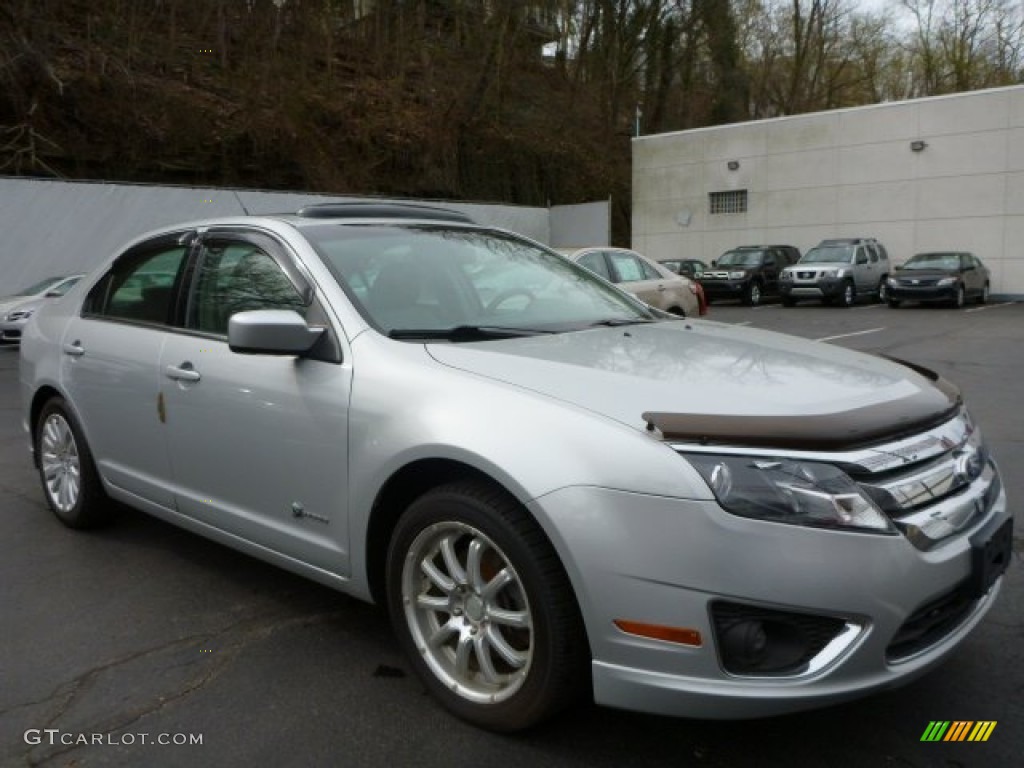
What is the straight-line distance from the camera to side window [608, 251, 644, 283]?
11906 mm

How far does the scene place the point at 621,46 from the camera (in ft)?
126

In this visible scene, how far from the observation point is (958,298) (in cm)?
2211

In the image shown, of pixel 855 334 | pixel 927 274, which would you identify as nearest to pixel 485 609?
pixel 855 334

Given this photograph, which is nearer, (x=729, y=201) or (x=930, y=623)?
(x=930, y=623)

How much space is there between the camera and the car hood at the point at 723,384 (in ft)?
7.68

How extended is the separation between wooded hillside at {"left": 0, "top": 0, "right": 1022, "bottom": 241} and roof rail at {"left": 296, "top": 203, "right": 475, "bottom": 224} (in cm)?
2159

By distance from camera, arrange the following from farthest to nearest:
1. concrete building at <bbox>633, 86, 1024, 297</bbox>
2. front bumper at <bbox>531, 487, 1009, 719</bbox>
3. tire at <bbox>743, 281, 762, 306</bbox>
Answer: concrete building at <bbox>633, 86, 1024, 297</bbox> < tire at <bbox>743, 281, 762, 306</bbox> < front bumper at <bbox>531, 487, 1009, 719</bbox>

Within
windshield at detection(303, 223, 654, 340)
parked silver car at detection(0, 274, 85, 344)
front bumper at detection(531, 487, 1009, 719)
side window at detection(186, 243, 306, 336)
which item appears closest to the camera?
front bumper at detection(531, 487, 1009, 719)

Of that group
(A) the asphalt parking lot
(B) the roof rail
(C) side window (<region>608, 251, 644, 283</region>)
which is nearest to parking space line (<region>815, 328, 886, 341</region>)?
(C) side window (<region>608, 251, 644, 283</region>)

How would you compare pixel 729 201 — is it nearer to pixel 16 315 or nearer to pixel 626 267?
pixel 626 267

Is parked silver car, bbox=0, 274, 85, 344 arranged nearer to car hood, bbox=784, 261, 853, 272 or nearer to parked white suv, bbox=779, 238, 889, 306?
parked white suv, bbox=779, 238, 889, 306


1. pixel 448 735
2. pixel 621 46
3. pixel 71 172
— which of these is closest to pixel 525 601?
pixel 448 735

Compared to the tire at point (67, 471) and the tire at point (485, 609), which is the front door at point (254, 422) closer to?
the tire at point (485, 609)

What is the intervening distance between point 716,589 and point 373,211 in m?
2.51
